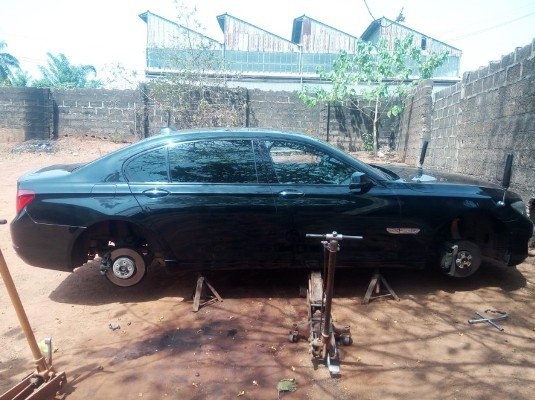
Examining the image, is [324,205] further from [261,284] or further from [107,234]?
[107,234]

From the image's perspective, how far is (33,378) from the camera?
223 cm

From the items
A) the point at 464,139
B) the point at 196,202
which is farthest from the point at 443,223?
the point at 464,139

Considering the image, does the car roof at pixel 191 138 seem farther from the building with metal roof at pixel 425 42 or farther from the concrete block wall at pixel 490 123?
the building with metal roof at pixel 425 42

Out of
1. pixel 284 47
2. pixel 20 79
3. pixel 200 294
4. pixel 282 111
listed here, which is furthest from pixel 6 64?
pixel 200 294

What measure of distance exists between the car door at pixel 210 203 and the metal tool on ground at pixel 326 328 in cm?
73

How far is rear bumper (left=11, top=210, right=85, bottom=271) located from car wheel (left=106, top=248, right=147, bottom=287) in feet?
1.22

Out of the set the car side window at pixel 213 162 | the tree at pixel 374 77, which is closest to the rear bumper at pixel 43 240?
the car side window at pixel 213 162

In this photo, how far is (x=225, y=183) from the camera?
3365mm

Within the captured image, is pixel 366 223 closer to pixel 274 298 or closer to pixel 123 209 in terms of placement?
pixel 274 298

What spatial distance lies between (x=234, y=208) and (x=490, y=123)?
4.69 metres

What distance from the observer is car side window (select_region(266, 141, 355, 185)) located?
3.43 metres

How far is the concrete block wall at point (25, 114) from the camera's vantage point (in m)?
12.0

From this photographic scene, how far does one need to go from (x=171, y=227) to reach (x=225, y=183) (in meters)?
0.62

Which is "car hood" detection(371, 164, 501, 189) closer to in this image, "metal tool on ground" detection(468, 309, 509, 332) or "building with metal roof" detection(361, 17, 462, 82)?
"metal tool on ground" detection(468, 309, 509, 332)
